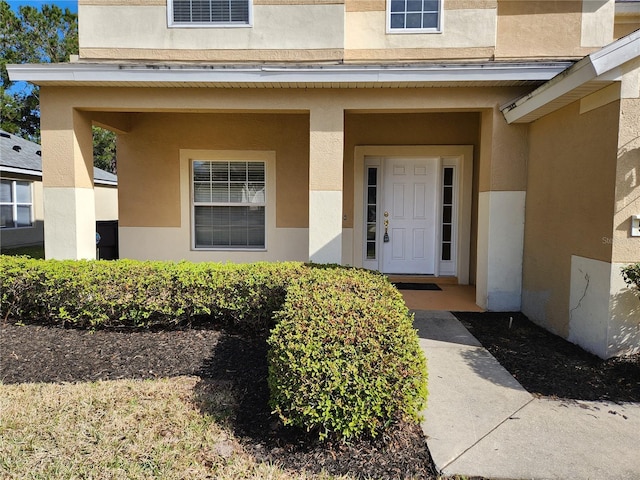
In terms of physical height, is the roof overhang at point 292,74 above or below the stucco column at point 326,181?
above

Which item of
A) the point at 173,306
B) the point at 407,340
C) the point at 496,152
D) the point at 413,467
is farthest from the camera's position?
the point at 496,152

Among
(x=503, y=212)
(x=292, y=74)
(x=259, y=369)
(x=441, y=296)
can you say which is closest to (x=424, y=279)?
(x=441, y=296)

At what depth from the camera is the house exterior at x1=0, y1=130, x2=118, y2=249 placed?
13.9 meters

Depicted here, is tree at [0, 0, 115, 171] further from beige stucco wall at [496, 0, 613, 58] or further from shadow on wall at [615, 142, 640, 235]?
shadow on wall at [615, 142, 640, 235]

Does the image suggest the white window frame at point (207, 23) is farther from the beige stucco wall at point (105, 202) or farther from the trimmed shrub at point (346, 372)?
the beige stucco wall at point (105, 202)

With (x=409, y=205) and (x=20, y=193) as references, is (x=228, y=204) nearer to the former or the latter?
(x=409, y=205)

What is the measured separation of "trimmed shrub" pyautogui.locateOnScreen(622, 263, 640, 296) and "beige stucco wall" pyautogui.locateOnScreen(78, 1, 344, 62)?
490cm

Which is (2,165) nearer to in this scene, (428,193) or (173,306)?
(173,306)

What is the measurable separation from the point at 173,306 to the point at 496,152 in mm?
4984

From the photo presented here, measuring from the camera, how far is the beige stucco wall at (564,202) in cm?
422

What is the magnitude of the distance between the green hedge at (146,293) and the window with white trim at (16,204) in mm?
11601

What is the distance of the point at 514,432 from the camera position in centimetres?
302

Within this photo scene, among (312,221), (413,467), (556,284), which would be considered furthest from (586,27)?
(413,467)

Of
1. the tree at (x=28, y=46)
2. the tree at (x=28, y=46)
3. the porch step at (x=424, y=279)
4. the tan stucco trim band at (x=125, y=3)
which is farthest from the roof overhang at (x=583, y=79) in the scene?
the tree at (x=28, y=46)
